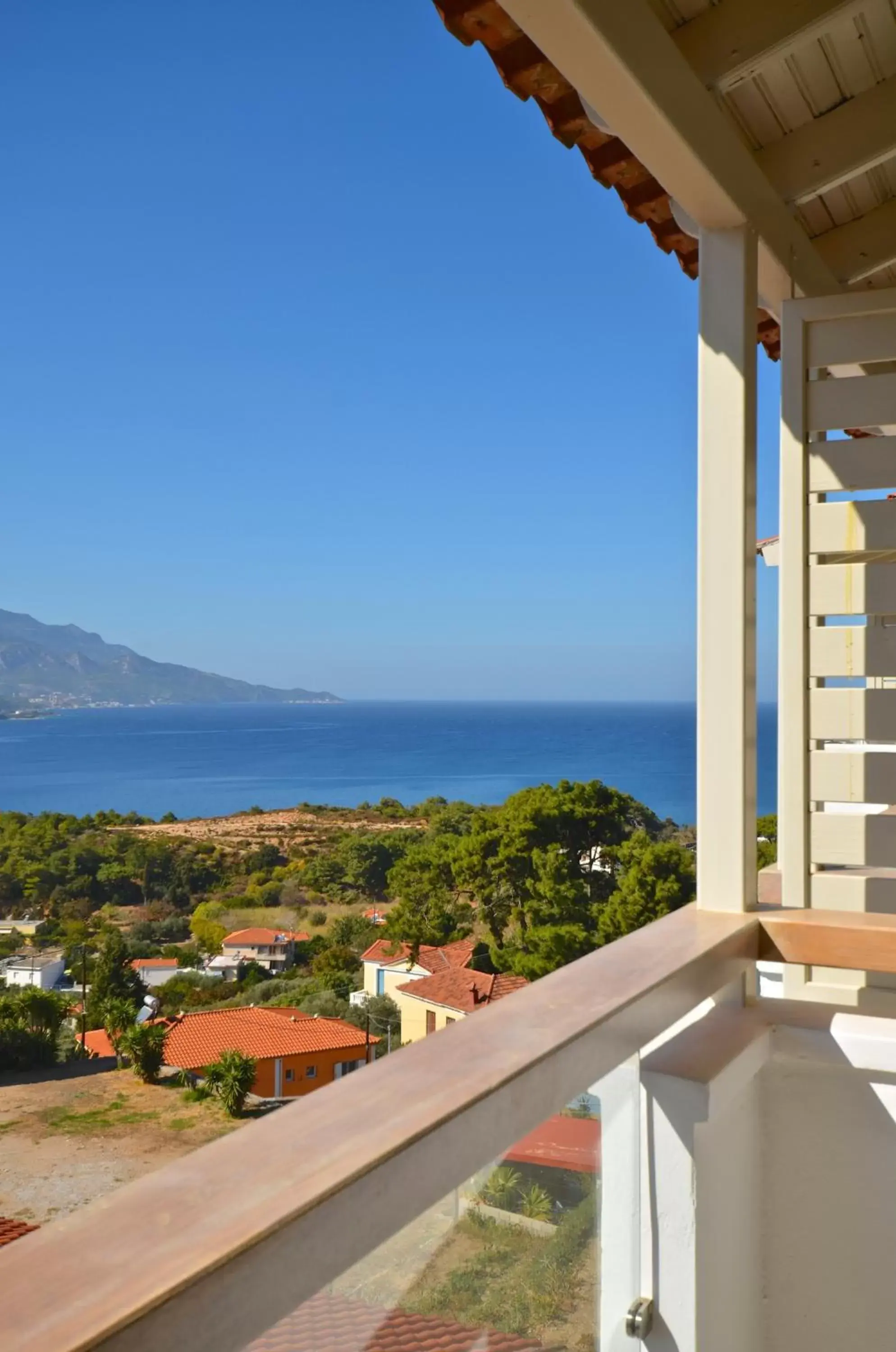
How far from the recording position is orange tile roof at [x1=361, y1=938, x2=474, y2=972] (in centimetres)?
1538

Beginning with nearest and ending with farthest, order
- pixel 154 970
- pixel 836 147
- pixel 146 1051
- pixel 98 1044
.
Result: pixel 836 147, pixel 146 1051, pixel 98 1044, pixel 154 970

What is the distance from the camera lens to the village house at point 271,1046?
9664 millimetres

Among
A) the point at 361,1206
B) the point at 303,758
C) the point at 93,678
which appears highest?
the point at 93,678

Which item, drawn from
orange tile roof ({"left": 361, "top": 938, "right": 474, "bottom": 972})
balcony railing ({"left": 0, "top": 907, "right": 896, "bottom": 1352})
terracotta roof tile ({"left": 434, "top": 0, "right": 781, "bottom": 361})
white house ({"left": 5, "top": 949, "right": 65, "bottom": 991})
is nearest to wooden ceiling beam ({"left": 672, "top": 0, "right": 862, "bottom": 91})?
terracotta roof tile ({"left": 434, "top": 0, "right": 781, "bottom": 361})

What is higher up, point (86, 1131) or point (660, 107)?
point (660, 107)

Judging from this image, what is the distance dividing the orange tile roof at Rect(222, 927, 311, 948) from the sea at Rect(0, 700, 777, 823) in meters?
8.40

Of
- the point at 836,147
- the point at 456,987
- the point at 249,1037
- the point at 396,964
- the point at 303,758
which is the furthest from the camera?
the point at 303,758

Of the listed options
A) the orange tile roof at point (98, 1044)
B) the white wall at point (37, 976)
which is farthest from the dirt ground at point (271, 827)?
the orange tile roof at point (98, 1044)

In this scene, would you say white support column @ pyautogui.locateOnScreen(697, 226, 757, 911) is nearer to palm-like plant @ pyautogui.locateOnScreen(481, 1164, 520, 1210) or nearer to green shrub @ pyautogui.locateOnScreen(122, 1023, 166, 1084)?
palm-like plant @ pyautogui.locateOnScreen(481, 1164, 520, 1210)

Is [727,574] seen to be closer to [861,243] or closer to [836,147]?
[836,147]

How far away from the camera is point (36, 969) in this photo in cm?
1152

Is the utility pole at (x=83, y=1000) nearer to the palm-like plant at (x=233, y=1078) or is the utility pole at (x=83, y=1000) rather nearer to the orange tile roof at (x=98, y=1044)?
the orange tile roof at (x=98, y=1044)

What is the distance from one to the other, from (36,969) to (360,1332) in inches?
481

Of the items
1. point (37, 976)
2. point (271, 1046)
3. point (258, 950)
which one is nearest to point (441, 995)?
point (258, 950)
